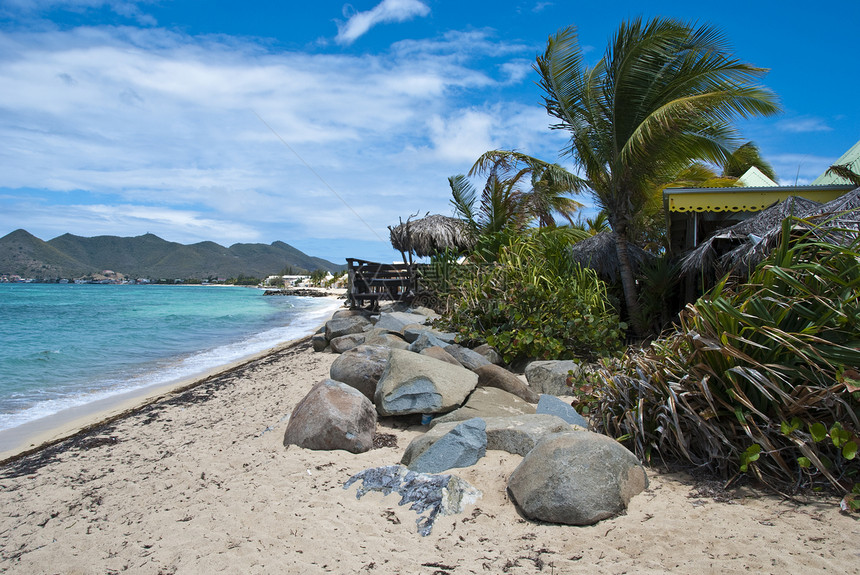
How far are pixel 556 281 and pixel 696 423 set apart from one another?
16.1 feet

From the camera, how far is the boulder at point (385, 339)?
26.7 ft

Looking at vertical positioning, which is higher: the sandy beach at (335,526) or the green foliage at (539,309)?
the green foliage at (539,309)

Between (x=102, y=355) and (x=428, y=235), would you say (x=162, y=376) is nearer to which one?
(x=102, y=355)

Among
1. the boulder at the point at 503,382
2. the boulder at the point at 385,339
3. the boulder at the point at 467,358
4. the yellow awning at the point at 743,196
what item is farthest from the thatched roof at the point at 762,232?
the boulder at the point at 385,339

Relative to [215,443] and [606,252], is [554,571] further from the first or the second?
[606,252]

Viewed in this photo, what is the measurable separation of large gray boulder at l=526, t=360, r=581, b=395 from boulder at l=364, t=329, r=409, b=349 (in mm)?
2379

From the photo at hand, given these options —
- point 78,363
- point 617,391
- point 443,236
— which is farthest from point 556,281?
point 78,363

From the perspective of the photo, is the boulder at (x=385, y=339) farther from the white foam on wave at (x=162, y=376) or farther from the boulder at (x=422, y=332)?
the white foam on wave at (x=162, y=376)

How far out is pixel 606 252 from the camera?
905 centimetres

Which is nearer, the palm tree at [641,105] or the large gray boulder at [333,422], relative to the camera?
the large gray boulder at [333,422]

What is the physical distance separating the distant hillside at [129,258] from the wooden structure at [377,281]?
250ft

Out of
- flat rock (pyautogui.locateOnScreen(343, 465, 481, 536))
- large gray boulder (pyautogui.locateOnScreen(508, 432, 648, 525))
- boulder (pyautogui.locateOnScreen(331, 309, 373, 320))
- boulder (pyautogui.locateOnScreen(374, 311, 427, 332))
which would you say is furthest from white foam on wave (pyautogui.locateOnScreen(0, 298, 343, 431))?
large gray boulder (pyautogui.locateOnScreen(508, 432, 648, 525))

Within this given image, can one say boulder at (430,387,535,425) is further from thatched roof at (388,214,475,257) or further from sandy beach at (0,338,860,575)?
thatched roof at (388,214,475,257)

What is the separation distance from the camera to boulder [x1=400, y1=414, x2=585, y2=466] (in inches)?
145
